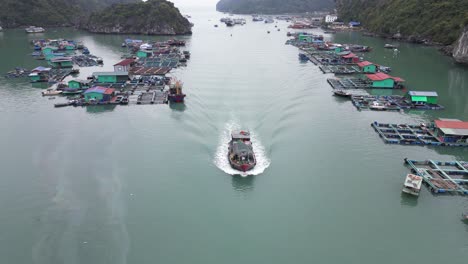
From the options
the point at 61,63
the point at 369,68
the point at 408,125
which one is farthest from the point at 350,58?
the point at 61,63

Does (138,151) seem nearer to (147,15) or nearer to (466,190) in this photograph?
(466,190)

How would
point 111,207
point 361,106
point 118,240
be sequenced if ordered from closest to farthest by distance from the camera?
1. point 118,240
2. point 111,207
3. point 361,106

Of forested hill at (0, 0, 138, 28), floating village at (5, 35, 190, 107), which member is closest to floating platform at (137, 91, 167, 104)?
floating village at (5, 35, 190, 107)

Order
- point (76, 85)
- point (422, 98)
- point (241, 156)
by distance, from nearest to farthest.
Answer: point (241, 156), point (422, 98), point (76, 85)

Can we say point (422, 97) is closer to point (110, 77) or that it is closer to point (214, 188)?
point (214, 188)

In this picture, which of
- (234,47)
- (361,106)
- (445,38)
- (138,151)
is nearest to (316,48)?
(234,47)

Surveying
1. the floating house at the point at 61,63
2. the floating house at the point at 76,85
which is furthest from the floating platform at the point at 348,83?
the floating house at the point at 61,63

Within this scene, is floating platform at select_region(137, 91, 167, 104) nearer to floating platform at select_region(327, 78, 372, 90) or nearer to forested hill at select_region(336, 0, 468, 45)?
floating platform at select_region(327, 78, 372, 90)
